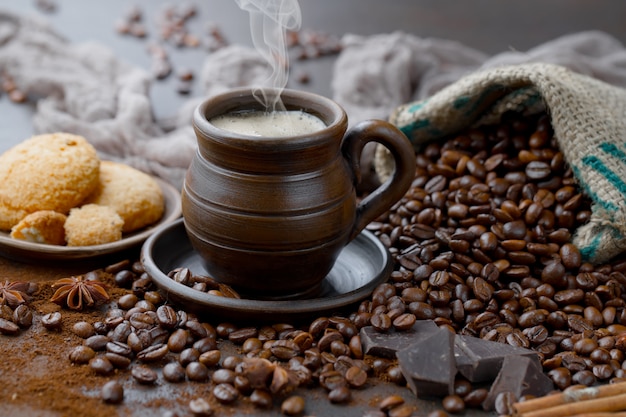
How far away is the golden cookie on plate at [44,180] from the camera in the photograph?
2.06 m

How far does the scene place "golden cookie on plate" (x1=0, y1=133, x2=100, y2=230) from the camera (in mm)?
2062

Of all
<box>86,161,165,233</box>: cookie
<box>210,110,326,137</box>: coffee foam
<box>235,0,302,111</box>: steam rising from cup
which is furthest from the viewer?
<box>86,161,165,233</box>: cookie

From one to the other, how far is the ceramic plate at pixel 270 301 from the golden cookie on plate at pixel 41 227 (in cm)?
28

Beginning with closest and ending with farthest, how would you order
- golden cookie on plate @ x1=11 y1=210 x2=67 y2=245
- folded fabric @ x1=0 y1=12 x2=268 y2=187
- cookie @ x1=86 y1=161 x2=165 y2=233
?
golden cookie on plate @ x1=11 y1=210 x2=67 y2=245
cookie @ x1=86 y1=161 x2=165 y2=233
folded fabric @ x1=0 y1=12 x2=268 y2=187

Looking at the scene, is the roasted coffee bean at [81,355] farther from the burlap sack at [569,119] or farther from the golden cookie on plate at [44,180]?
the burlap sack at [569,119]

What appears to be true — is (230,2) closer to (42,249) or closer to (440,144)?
(440,144)

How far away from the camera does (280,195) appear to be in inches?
66.2

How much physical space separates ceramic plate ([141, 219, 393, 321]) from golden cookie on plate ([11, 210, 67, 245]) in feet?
0.93

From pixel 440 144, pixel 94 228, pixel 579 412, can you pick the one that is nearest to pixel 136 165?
pixel 94 228

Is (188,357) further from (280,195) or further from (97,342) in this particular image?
(280,195)

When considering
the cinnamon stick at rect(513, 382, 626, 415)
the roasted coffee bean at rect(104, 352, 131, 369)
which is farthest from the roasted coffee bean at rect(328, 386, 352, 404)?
the roasted coffee bean at rect(104, 352, 131, 369)

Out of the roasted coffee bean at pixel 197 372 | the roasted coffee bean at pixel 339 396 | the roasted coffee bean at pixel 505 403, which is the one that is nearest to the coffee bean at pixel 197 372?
the roasted coffee bean at pixel 197 372

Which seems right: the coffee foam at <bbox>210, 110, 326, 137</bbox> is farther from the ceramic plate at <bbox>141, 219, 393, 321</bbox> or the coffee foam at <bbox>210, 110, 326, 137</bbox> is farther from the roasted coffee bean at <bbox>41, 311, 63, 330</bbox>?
the roasted coffee bean at <bbox>41, 311, 63, 330</bbox>

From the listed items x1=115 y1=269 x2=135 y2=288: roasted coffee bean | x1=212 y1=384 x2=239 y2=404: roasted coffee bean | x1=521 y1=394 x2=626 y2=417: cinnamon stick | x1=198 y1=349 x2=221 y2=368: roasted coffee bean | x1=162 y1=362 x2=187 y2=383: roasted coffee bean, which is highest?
x1=521 y1=394 x2=626 y2=417: cinnamon stick
